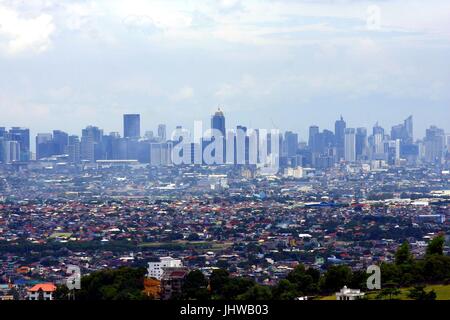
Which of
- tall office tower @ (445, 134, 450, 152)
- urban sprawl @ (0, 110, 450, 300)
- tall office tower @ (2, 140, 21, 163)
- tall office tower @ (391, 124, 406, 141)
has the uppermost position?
tall office tower @ (391, 124, 406, 141)

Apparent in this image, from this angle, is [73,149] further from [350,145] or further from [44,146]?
[350,145]

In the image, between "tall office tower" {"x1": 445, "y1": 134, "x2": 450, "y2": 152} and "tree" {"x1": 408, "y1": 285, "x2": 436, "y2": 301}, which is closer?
"tree" {"x1": 408, "y1": 285, "x2": 436, "y2": 301}

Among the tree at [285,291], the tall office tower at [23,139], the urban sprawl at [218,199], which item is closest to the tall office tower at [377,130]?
the urban sprawl at [218,199]

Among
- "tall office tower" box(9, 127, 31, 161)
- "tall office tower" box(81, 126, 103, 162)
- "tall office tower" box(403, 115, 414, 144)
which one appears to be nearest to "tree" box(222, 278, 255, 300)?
"tall office tower" box(403, 115, 414, 144)

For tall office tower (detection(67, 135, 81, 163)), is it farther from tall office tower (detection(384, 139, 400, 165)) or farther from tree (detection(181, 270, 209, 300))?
tree (detection(181, 270, 209, 300))
